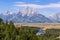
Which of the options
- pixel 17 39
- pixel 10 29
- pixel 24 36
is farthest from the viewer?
pixel 10 29

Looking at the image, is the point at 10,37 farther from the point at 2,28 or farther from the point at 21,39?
the point at 2,28

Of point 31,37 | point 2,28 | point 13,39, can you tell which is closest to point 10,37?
point 13,39

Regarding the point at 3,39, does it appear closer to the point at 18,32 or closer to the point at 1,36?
the point at 1,36

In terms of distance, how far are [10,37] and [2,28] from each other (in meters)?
5.84

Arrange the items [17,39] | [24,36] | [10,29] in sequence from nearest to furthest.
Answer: [17,39] < [24,36] < [10,29]

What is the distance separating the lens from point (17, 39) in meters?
30.5

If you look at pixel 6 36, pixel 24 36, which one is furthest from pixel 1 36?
pixel 24 36

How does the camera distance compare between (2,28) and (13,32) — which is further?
(2,28)

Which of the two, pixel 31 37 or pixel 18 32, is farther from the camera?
pixel 18 32

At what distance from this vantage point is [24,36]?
32.5m

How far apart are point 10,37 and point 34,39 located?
3.42 m

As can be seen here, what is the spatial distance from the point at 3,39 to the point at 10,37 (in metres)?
0.94

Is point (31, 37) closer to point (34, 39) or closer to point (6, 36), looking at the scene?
point (34, 39)

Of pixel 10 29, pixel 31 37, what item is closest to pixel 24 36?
pixel 31 37
